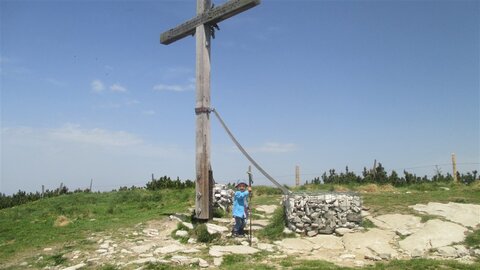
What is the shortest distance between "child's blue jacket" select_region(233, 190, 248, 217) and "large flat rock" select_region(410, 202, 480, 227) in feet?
16.5

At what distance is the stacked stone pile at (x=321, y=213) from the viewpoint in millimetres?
9516

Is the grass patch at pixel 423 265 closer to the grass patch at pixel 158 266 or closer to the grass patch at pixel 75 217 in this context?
the grass patch at pixel 158 266

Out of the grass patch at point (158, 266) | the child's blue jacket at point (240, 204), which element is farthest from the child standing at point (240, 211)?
the grass patch at point (158, 266)

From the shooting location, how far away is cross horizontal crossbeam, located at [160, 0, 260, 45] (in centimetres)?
943

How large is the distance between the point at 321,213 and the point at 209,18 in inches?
223

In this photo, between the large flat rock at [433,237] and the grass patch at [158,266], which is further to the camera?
the large flat rock at [433,237]

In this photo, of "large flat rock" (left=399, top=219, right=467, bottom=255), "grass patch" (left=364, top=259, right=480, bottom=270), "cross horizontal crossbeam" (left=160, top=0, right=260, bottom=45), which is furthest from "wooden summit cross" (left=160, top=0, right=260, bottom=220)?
"large flat rock" (left=399, top=219, right=467, bottom=255)

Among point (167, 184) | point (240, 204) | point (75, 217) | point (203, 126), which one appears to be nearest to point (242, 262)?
point (240, 204)

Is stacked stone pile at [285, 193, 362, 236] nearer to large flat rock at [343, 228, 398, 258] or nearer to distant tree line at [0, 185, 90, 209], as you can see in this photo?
large flat rock at [343, 228, 398, 258]

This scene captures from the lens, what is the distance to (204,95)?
10141 mm

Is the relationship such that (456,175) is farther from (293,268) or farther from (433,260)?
(293,268)

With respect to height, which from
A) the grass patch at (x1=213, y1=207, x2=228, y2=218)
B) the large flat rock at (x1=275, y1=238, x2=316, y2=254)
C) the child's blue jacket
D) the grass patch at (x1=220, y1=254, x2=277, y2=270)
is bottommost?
the grass patch at (x1=220, y1=254, x2=277, y2=270)

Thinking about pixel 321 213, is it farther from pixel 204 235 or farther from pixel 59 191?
pixel 59 191

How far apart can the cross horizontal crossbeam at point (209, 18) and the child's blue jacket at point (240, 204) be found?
4.40 m
